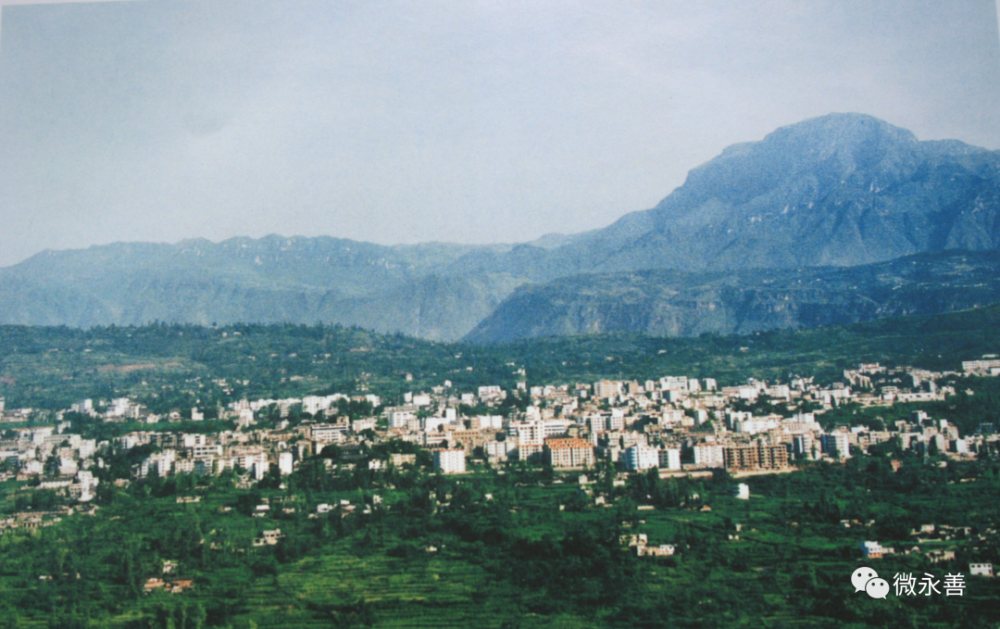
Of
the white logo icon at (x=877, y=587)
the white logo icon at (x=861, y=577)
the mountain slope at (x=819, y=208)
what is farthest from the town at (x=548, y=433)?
the mountain slope at (x=819, y=208)

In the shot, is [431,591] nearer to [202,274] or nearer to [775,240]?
[202,274]

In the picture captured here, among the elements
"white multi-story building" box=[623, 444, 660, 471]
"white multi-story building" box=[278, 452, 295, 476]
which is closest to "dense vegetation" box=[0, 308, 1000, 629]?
"white multi-story building" box=[278, 452, 295, 476]

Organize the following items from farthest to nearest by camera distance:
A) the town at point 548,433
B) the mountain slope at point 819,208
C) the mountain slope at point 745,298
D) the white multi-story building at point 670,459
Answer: the mountain slope at point 819,208 < the mountain slope at point 745,298 < the town at point 548,433 < the white multi-story building at point 670,459

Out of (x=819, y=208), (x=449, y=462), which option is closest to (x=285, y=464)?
(x=449, y=462)

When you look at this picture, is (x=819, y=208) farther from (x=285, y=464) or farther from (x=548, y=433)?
(x=285, y=464)

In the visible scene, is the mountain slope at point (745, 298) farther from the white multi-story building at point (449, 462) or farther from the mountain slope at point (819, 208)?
the white multi-story building at point (449, 462)

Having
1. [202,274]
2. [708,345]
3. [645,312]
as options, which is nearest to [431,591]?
[708,345]

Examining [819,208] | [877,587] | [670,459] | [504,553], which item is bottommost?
[877,587]
